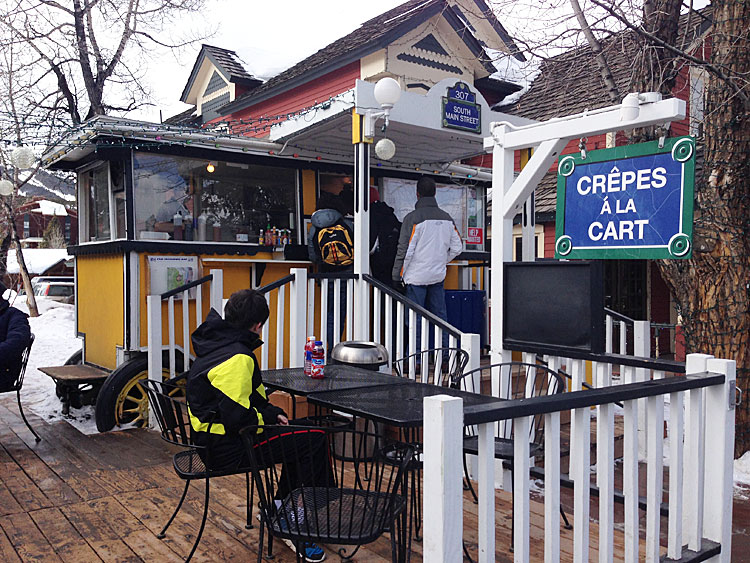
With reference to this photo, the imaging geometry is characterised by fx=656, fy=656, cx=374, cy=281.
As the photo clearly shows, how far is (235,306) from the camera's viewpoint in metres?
3.36

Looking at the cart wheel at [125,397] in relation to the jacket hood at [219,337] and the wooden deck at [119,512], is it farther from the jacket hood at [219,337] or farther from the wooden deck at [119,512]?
the jacket hood at [219,337]

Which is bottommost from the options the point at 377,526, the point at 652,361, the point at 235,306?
the point at 377,526

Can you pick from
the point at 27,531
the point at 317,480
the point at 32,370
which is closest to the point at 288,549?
the point at 317,480

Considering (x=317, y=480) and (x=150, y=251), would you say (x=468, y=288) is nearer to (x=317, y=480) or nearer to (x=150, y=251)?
(x=150, y=251)

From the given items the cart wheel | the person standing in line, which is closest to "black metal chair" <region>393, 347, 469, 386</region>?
the person standing in line

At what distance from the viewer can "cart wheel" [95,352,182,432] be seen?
6.19 meters

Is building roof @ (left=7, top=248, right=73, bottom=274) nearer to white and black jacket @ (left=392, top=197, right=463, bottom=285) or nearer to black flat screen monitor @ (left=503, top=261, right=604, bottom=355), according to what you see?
white and black jacket @ (left=392, top=197, right=463, bottom=285)

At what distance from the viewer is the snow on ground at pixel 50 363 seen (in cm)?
693

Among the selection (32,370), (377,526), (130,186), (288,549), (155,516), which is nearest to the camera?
(377,526)

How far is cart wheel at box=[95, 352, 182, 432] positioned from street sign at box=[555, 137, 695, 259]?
422 cm

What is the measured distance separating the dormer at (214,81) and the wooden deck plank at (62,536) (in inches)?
487

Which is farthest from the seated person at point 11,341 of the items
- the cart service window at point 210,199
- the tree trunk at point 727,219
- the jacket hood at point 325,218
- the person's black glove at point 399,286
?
the tree trunk at point 727,219

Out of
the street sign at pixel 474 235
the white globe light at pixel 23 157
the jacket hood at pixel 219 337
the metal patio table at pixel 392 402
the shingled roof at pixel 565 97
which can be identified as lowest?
the metal patio table at pixel 392 402

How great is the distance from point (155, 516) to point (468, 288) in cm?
Answer: 569
